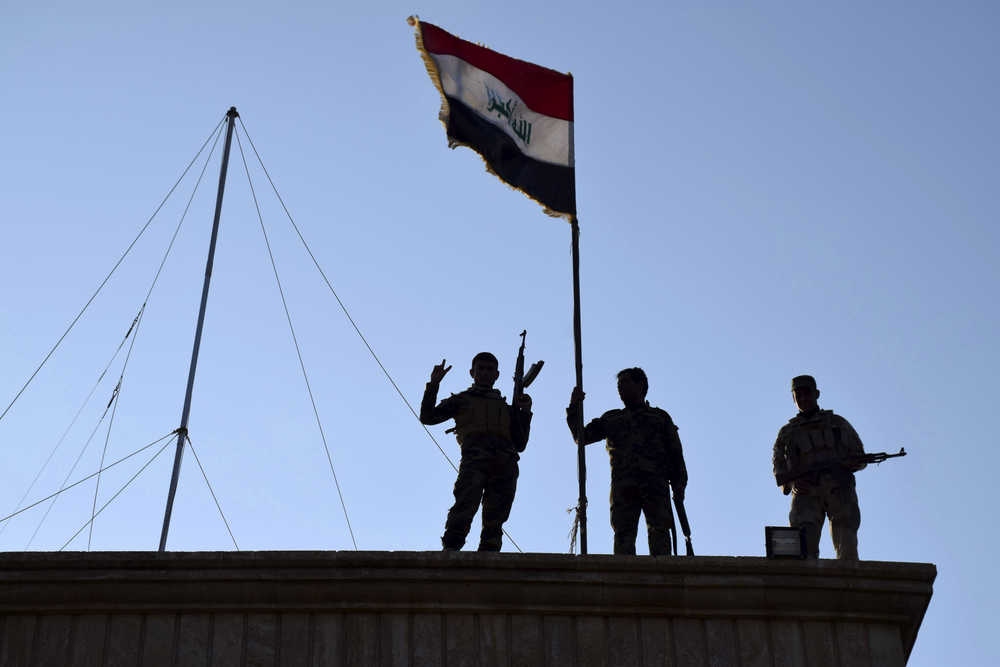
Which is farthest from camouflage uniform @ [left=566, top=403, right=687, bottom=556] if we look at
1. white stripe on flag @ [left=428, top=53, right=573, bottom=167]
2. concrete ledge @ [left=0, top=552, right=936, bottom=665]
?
white stripe on flag @ [left=428, top=53, right=573, bottom=167]

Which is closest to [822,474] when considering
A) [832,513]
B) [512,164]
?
[832,513]

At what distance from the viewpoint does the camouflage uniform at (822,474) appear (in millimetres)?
12383

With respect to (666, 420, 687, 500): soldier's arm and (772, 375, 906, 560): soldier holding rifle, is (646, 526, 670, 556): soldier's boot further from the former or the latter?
(772, 375, 906, 560): soldier holding rifle

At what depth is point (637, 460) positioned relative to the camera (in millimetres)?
12500

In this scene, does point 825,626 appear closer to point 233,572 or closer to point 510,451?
point 510,451

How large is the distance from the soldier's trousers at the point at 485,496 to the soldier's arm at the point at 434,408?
413 mm

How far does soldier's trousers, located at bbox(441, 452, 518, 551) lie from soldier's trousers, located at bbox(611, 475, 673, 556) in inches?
35.1

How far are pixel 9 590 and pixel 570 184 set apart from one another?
6.93 m

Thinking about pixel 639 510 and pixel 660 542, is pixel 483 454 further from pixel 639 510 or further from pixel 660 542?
pixel 660 542

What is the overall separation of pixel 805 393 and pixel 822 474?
0.75 meters

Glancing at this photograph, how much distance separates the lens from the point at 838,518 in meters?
12.4

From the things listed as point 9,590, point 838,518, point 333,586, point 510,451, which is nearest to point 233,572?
point 333,586

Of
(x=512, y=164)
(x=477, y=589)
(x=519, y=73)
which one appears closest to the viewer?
(x=477, y=589)

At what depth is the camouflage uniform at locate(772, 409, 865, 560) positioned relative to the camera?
40.6 ft
